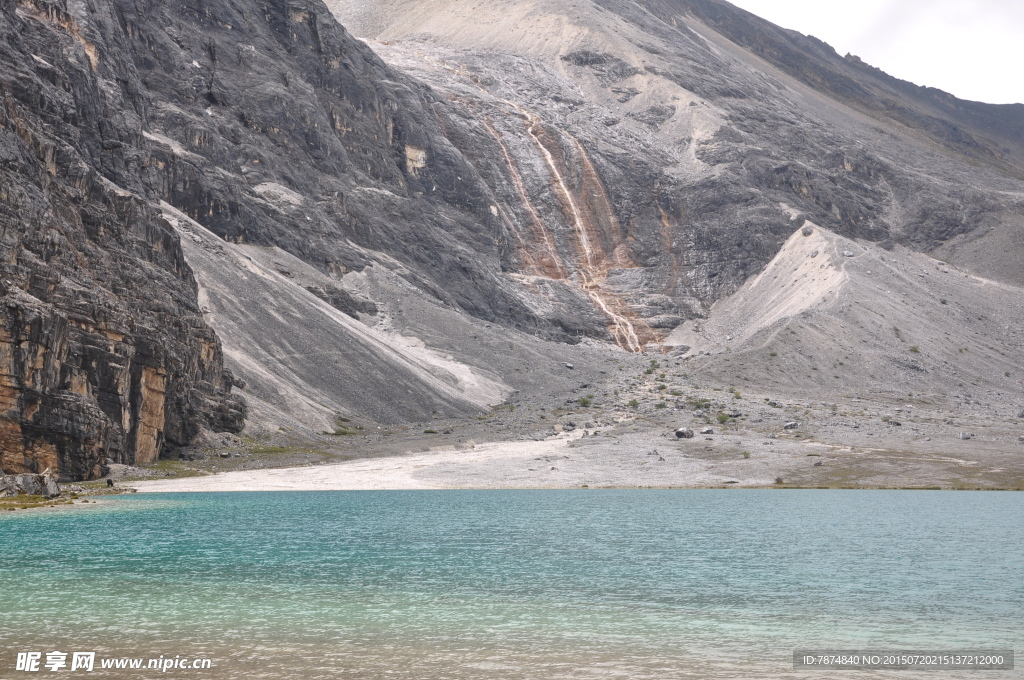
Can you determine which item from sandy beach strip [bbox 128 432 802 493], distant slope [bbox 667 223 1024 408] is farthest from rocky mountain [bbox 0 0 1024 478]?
sandy beach strip [bbox 128 432 802 493]

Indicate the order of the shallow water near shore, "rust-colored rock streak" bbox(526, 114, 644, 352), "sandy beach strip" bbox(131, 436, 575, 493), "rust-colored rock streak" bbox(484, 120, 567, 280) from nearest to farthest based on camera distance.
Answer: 1. the shallow water near shore
2. "sandy beach strip" bbox(131, 436, 575, 493)
3. "rust-colored rock streak" bbox(526, 114, 644, 352)
4. "rust-colored rock streak" bbox(484, 120, 567, 280)

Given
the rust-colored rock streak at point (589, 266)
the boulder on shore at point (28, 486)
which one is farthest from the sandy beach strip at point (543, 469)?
the rust-colored rock streak at point (589, 266)

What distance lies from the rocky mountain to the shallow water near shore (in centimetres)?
2778

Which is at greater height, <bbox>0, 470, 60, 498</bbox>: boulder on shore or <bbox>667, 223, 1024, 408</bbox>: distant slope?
<bbox>667, 223, 1024, 408</bbox>: distant slope

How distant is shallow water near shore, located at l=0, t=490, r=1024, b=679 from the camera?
20.1m

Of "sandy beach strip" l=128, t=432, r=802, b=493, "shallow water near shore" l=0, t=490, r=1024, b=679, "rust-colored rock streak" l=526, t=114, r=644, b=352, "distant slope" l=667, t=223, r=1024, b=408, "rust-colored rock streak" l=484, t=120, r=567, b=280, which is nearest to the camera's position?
"shallow water near shore" l=0, t=490, r=1024, b=679

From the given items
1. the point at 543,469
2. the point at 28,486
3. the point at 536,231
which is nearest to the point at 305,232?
the point at 536,231

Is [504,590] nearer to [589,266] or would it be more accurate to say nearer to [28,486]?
[28,486]

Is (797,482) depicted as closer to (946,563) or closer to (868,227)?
(946,563)

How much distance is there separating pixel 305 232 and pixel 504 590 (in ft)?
381

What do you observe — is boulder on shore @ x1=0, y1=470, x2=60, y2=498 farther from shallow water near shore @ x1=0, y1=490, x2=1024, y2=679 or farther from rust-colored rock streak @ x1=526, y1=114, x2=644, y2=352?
rust-colored rock streak @ x1=526, y1=114, x2=644, y2=352

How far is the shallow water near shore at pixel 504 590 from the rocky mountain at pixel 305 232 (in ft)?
91.1

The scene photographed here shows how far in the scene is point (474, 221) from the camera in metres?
172

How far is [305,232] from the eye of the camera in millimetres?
137000
